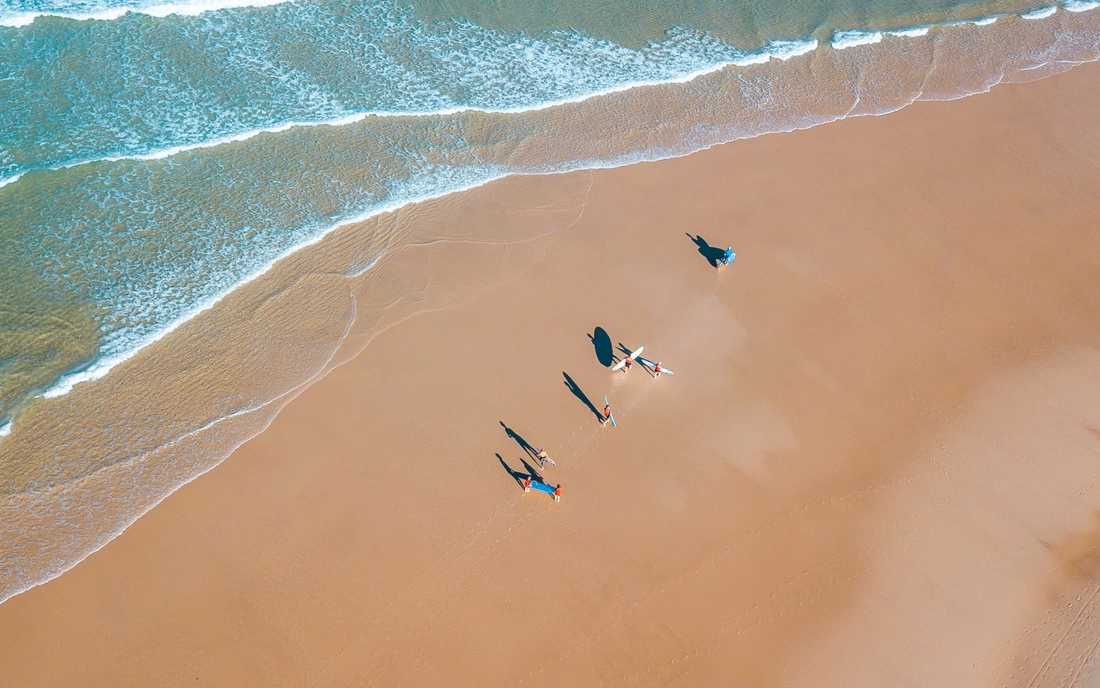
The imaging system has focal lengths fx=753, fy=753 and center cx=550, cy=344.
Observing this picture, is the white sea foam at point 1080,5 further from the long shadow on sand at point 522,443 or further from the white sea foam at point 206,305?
the long shadow on sand at point 522,443

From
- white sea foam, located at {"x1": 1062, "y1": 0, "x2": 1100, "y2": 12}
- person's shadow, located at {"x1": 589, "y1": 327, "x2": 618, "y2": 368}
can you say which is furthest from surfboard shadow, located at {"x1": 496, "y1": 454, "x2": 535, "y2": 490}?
white sea foam, located at {"x1": 1062, "y1": 0, "x2": 1100, "y2": 12}

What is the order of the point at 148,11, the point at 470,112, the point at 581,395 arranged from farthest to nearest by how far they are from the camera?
the point at 148,11, the point at 470,112, the point at 581,395

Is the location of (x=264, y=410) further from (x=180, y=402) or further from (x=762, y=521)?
(x=762, y=521)

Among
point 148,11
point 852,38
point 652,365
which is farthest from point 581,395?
point 148,11

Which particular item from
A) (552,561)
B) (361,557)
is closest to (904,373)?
(552,561)

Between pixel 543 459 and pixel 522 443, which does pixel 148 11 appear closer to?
pixel 522 443

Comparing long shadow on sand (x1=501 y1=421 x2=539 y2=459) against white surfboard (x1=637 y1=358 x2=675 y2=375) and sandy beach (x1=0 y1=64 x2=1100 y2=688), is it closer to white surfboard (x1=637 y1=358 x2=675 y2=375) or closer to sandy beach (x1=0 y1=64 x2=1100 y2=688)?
sandy beach (x1=0 y1=64 x2=1100 y2=688)
